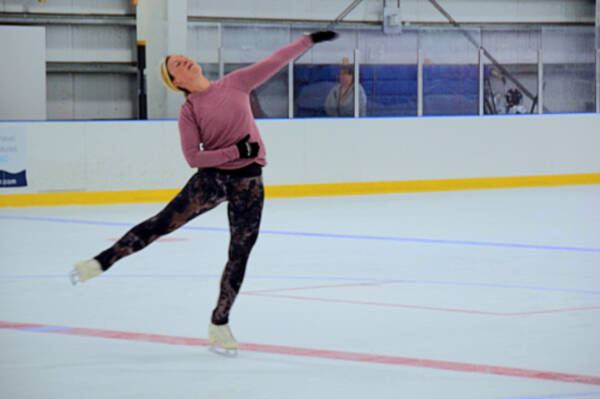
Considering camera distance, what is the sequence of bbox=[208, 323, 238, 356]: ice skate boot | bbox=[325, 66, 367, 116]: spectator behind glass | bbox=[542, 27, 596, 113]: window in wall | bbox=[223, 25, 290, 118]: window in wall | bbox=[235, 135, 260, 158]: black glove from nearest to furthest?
bbox=[235, 135, 260, 158]: black glove
bbox=[208, 323, 238, 356]: ice skate boot
bbox=[223, 25, 290, 118]: window in wall
bbox=[325, 66, 367, 116]: spectator behind glass
bbox=[542, 27, 596, 113]: window in wall

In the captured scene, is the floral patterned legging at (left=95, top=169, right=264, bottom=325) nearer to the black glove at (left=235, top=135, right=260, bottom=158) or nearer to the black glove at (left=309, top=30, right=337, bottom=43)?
the black glove at (left=235, top=135, right=260, bottom=158)

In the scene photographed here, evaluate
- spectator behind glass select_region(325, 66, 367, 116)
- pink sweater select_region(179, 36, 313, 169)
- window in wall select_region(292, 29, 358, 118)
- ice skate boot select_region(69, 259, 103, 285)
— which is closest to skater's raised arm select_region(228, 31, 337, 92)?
pink sweater select_region(179, 36, 313, 169)

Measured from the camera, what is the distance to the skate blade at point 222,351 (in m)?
5.09

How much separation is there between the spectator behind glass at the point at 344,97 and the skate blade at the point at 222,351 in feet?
33.4

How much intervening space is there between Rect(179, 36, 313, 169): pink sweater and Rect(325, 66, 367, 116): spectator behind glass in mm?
10109

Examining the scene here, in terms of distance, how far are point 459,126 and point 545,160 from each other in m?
1.47

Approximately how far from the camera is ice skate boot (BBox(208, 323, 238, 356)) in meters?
5.08

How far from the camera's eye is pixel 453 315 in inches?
244

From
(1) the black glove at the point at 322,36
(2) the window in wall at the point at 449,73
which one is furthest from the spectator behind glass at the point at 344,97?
(1) the black glove at the point at 322,36

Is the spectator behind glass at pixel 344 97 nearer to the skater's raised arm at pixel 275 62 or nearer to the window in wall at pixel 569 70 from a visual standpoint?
the window in wall at pixel 569 70

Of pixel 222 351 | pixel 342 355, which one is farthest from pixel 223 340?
pixel 342 355

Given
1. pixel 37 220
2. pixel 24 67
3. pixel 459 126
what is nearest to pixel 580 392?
pixel 37 220

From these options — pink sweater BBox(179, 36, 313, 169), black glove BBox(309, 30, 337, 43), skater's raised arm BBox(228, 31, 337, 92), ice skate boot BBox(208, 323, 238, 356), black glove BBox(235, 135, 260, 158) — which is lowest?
ice skate boot BBox(208, 323, 238, 356)

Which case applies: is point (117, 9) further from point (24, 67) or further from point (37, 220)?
point (37, 220)
